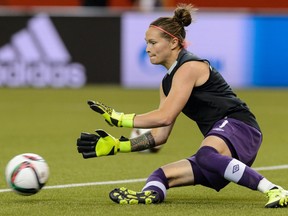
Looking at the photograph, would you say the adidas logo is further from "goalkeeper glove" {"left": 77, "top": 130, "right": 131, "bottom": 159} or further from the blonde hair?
"goalkeeper glove" {"left": 77, "top": 130, "right": 131, "bottom": 159}

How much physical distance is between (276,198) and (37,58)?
1299 centimetres

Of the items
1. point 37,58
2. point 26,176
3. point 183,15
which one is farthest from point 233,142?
point 37,58

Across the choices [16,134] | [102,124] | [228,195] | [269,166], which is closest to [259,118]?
[102,124]

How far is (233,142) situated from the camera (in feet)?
22.2

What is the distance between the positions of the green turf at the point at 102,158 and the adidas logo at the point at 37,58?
31 cm

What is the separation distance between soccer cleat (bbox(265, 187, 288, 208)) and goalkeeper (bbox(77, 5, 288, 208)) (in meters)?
0.03

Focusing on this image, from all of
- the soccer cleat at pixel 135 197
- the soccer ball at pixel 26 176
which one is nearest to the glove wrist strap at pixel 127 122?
the soccer cleat at pixel 135 197

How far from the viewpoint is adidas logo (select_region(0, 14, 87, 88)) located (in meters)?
18.9

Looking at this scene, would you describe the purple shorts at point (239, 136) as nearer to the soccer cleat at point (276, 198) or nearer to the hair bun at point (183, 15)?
the soccer cleat at point (276, 198)

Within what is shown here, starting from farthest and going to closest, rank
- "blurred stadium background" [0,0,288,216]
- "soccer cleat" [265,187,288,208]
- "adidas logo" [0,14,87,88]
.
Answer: "adidas logo" [0,14,87,88] → "blurred stadium background" [0,0,288,216] → "soccer cleat" [265,187,288,208]

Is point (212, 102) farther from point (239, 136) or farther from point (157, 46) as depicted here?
point (157, 46)

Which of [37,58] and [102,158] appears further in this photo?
[37,58]

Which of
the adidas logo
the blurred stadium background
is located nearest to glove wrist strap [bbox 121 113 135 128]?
the blurred stadium background

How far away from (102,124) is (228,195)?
20.3ft
